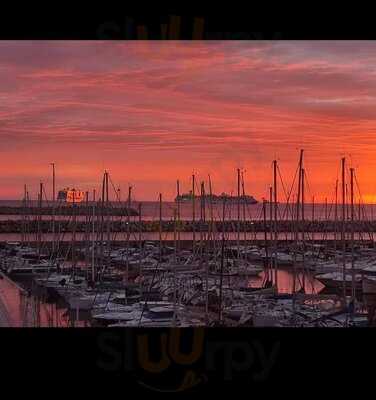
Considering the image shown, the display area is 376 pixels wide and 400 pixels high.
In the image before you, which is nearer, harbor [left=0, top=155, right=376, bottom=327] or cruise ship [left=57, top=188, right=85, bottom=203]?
harbor [left=0, top=155, right=376, bottom=327]

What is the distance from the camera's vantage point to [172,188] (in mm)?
12273
